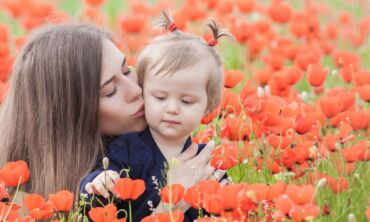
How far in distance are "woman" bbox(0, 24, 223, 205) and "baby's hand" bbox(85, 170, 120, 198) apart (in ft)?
1.26

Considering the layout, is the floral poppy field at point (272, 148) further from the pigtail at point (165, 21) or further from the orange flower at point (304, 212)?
the pigtail at point (165, 21)

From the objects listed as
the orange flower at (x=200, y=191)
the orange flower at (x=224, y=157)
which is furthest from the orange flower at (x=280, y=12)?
the orange flower at (x=200, y=191)

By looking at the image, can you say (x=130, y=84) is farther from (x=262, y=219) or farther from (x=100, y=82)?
(x=262, y=219)

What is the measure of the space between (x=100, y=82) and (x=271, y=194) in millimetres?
1001

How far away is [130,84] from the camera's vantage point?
3.88m

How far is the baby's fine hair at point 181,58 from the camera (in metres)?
3.74

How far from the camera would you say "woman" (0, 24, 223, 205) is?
3941 mm

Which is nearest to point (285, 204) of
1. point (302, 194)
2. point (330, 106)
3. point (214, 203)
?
point (302, 194)

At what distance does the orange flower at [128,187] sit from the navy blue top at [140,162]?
38 cm

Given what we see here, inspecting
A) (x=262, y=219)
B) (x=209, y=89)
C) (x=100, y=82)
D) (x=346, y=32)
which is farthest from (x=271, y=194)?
(x=346, y=32)

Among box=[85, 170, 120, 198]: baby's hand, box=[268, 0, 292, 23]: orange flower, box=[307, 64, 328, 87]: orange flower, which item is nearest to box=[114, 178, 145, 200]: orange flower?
box=[85, 170, 120, 198]: baby's hand

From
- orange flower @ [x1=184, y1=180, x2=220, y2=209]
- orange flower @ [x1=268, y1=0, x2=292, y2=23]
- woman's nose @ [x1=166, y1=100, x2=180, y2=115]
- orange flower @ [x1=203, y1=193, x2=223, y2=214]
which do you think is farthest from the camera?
orange flower @ [x1=268, y1=0, x2=292, y2=23]

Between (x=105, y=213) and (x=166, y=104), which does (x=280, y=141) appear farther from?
(x=105, y=213)

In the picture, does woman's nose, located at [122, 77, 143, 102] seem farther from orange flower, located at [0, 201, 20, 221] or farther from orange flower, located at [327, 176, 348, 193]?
orange flower, located at [327, 176, 348, 193]
